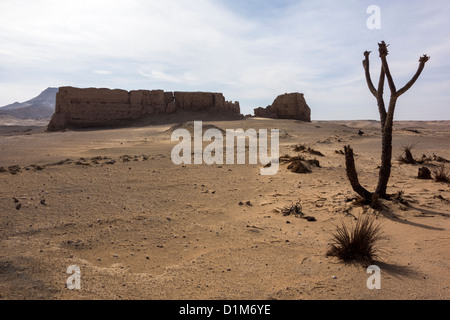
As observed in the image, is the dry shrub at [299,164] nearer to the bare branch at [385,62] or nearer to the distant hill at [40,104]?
the bare branch at [385,62]

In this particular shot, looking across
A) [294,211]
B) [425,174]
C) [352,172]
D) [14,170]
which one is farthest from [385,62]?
[14,170]

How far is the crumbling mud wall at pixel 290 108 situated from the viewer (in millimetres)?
32037

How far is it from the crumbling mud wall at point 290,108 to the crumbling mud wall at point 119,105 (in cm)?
395

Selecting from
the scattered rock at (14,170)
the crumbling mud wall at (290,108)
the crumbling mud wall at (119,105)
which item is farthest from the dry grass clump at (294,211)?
the crumbling mud wall at (290,108)

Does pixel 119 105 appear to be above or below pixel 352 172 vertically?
above

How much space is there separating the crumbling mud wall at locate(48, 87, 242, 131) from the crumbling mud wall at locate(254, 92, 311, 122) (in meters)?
3.95

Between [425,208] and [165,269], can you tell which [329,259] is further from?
[425,208]

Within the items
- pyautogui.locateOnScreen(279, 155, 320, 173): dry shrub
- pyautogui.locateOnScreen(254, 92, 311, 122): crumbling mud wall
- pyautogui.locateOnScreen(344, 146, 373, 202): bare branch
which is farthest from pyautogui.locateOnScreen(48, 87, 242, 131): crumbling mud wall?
pyautogui.locateOnScreen(344, 146, 373, 202): bare branch

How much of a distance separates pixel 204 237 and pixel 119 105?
26538mm

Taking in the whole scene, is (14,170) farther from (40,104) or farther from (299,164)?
(40,104)

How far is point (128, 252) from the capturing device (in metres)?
4.14

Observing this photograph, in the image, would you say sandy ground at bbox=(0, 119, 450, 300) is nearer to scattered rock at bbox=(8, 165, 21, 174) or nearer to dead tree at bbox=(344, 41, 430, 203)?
scattered rock at bbox=(8, 165, 21, 174)

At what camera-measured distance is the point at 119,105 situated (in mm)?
29000
